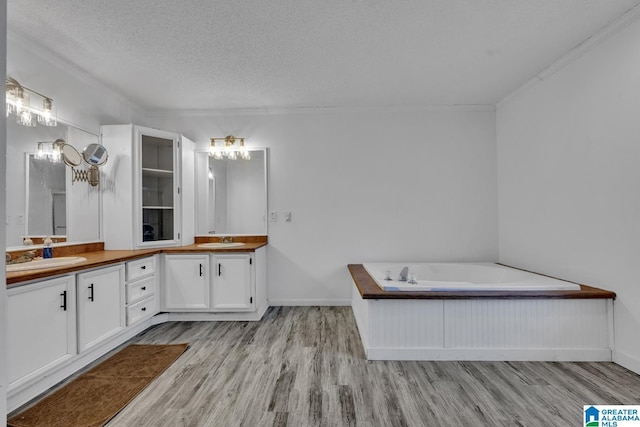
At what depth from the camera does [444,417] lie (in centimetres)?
161

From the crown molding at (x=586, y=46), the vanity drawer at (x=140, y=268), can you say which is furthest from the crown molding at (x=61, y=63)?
the crown molding at (x=586, y=46)

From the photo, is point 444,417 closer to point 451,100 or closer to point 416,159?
point 416,159

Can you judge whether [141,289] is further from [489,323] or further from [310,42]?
[489,323]

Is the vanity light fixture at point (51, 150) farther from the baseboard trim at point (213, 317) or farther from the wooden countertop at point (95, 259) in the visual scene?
the baseboard trim at point (213, 317)

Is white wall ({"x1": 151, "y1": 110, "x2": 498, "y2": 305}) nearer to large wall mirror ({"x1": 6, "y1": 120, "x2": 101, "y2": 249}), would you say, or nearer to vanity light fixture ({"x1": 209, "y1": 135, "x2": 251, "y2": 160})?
Result: vanity light fixture ({"x1": 209, "y1": 135, "x2": 251, "y2": 160})

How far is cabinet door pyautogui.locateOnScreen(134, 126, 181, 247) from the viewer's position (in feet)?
10.1

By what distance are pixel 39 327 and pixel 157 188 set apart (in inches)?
69.4

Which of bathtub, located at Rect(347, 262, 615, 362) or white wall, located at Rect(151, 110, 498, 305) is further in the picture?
white wall, located at Rect(151, 110, 498, 305)

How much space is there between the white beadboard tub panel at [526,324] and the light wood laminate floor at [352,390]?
0.15 m

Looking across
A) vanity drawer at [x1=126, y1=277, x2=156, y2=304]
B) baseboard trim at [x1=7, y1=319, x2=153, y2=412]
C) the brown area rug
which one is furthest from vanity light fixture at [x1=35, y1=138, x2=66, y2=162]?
the brown area rug

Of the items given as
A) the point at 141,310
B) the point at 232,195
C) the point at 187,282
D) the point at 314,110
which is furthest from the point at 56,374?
the point at 314,110

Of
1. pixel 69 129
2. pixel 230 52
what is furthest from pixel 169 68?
pixel 69 129

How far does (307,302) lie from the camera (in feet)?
11.8

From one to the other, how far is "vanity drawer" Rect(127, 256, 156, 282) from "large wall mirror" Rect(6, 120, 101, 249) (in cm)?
60
